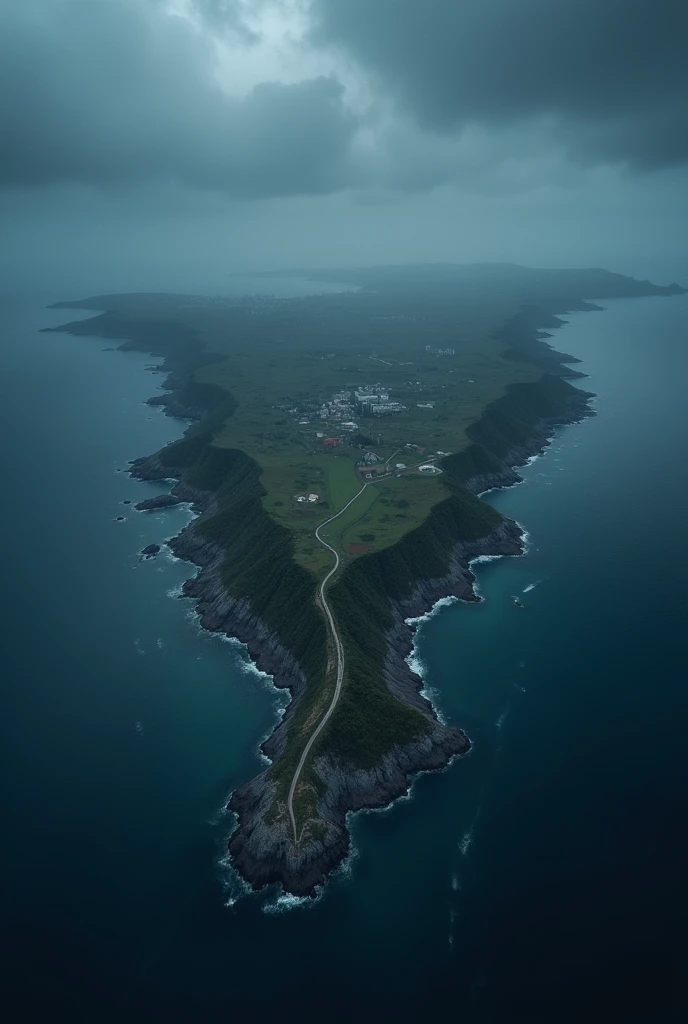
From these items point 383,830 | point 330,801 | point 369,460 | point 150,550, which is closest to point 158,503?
point 150,550

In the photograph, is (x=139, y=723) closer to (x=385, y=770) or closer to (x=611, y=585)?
(x=385, y=770)

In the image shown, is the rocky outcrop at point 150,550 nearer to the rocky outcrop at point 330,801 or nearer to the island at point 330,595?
the island at point 330,595

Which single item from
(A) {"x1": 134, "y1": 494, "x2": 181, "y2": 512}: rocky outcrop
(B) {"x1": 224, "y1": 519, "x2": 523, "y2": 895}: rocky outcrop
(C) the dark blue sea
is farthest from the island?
(C) the dark blue sea

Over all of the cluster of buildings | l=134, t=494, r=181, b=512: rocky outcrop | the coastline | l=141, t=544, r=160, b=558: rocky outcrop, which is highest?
the cluster of buildings

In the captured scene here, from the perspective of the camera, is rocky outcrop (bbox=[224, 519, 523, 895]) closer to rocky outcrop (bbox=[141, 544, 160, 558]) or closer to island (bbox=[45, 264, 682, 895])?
island (bbox=[45, 264, 682, 895])

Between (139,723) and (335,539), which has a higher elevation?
(335,539)

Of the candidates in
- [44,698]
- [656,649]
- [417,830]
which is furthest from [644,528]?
[44,698]
